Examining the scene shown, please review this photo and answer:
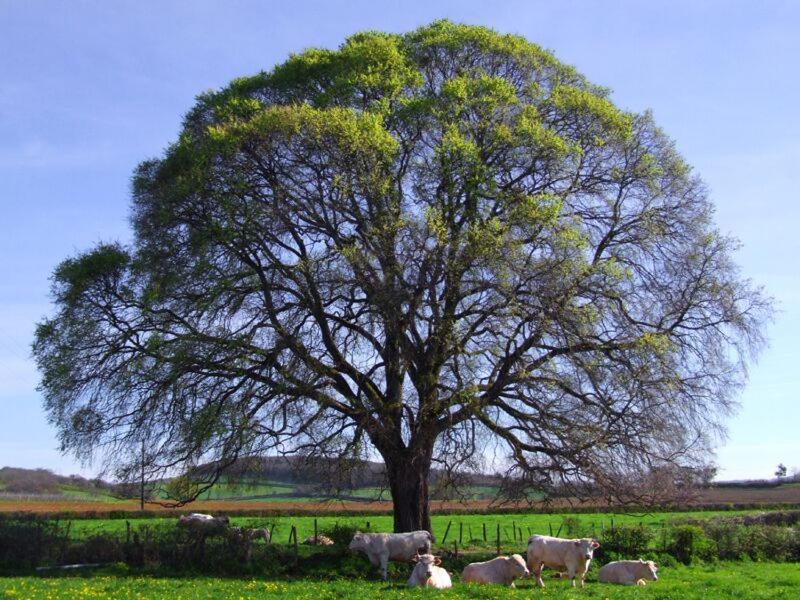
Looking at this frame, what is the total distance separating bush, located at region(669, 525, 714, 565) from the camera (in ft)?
90.9

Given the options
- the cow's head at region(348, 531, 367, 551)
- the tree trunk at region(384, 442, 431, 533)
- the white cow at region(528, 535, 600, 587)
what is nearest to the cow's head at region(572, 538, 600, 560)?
the white cow at region(528, 535, 600, 587)

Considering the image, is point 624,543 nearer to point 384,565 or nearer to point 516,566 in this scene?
point 516,566

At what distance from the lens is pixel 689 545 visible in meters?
27.8

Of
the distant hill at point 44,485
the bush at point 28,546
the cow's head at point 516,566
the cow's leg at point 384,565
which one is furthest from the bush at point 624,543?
the distant hill at point 44,485

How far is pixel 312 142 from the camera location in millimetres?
24547

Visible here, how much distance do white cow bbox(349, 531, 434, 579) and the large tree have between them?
2432 mm

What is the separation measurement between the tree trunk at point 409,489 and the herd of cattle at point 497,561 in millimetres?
1782

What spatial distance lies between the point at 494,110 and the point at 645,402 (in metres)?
9.56

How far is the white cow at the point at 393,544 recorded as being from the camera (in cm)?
2342

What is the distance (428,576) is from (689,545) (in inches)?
443

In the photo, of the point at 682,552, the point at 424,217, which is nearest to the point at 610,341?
the point at 424,217

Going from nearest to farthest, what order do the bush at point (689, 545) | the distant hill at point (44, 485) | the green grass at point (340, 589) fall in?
the green grass at point (340, 589) < the bush at point (689, 545) < the distant hill at point (44, 485)

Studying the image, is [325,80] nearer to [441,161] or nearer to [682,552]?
[441,161]

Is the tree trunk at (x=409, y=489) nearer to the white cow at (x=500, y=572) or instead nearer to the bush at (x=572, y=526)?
the white cow at (x=500, y=572)
